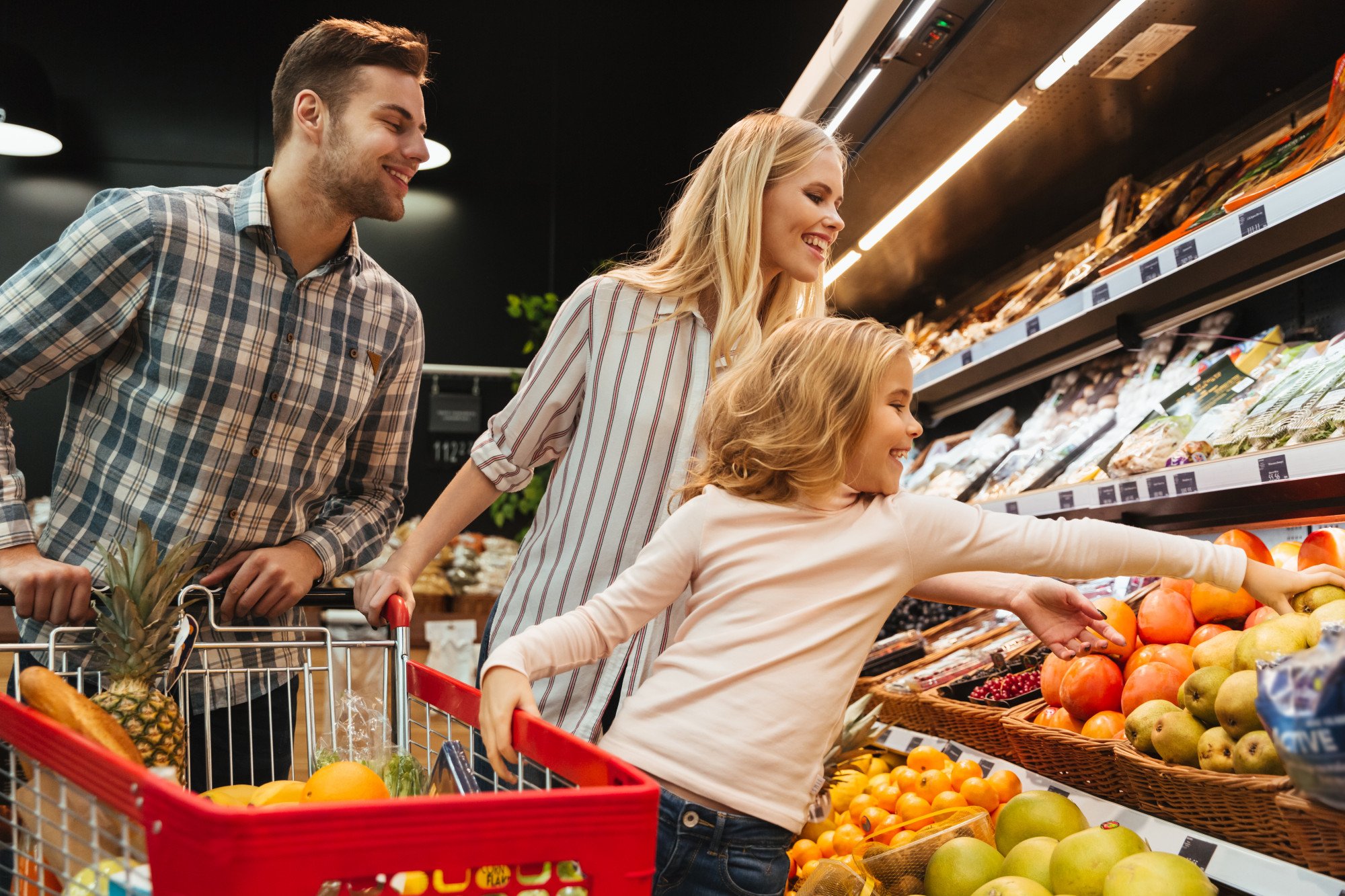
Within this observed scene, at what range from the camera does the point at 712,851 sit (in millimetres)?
1188

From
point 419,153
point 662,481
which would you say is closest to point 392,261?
point 419,153

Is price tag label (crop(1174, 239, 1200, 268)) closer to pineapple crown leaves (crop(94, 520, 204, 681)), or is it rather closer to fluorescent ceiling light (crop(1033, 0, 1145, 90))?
fluorescent ceiling light (crop(1033, 0, 1145, 90))

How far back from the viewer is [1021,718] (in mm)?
1954

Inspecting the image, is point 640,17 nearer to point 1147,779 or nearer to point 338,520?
point 338,520

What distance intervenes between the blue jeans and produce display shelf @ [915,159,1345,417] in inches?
51.6

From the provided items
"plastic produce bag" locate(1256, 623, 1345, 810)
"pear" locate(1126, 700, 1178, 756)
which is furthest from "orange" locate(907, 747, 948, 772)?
"plastic produce bag" locate(1256, 623, 1345, 810)

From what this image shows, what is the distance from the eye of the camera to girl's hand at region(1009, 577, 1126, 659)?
1.41 m

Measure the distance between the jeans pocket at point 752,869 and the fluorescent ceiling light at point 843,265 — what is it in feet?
8.73

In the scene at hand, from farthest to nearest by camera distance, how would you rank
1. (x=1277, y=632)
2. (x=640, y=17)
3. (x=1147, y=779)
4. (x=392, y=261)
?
(x=392, y=261) → (x=640, y=17) → (x=1147, y=779) → (x=1277, y=632)

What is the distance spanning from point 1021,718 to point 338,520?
1.28 meters

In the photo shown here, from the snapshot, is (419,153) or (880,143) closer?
(419,153)

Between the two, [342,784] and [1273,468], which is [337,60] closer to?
[342,784]

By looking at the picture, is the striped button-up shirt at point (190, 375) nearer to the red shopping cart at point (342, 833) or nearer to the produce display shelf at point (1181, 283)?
the red shopping cart at point (342, 833)

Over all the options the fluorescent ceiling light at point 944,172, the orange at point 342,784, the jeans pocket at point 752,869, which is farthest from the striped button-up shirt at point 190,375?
the fluorescent ceiling light at point 944,172
